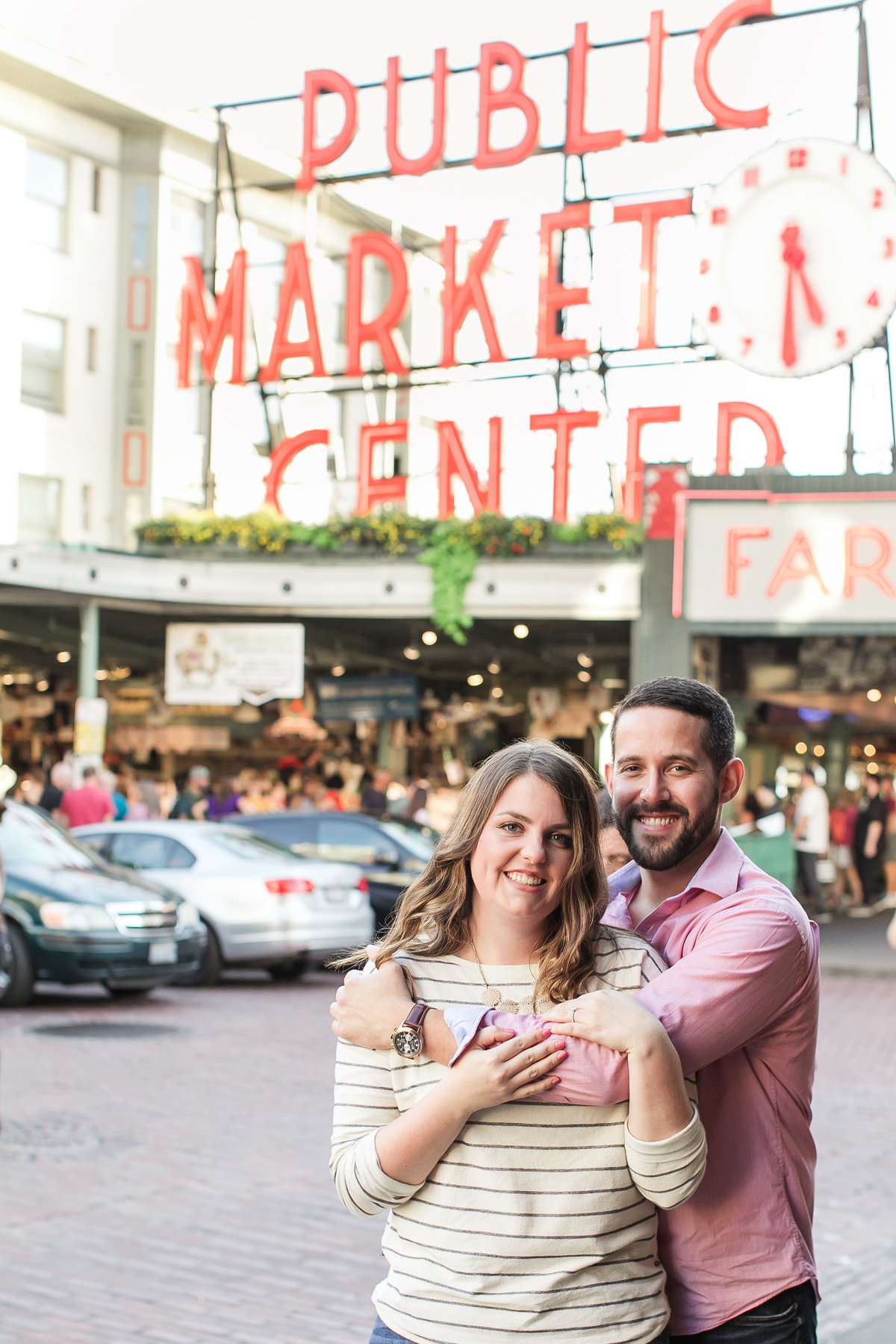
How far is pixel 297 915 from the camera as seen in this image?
14.7 metres

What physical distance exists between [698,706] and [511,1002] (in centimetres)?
61

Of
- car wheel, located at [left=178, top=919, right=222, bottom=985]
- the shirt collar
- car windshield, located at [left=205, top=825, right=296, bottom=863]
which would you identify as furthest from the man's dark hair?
car windshield, located at [left=205, top=825, right=296, bottom=863]

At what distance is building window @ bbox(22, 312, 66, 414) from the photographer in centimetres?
3447

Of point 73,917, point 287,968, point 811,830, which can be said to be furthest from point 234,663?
point 73,917

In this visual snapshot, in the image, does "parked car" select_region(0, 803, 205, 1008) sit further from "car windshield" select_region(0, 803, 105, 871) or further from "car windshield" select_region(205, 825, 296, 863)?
"car windshield" select_region(205, 825, 296, 863)

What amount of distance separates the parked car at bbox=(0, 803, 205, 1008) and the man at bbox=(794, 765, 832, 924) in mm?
9904

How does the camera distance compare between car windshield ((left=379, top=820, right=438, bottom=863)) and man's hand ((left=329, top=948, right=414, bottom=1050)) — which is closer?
man's hand ((left=329, top=948, right=414, bottom=1050))

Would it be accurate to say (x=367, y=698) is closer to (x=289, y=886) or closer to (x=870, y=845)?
Result: (x=870, y=845)

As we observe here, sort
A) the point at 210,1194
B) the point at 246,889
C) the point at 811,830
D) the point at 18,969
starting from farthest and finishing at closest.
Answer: the point at 811,830
the point at 246,889
the point at 18,969
the point at 210,1194

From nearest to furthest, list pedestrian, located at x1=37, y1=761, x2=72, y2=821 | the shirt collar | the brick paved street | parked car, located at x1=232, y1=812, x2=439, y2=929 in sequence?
the shirt collar < the brick paved street < parked car, located at x1=232, y1=812, x2=439, y2=929 < pedestrian, located at x1=37, y1=761, x2=72, y2=821

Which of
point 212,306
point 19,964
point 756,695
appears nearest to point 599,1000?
point 19,964

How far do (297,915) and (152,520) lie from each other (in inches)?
407

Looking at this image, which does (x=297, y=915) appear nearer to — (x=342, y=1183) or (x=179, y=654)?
(x=179, y=654)

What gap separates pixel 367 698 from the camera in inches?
1043
